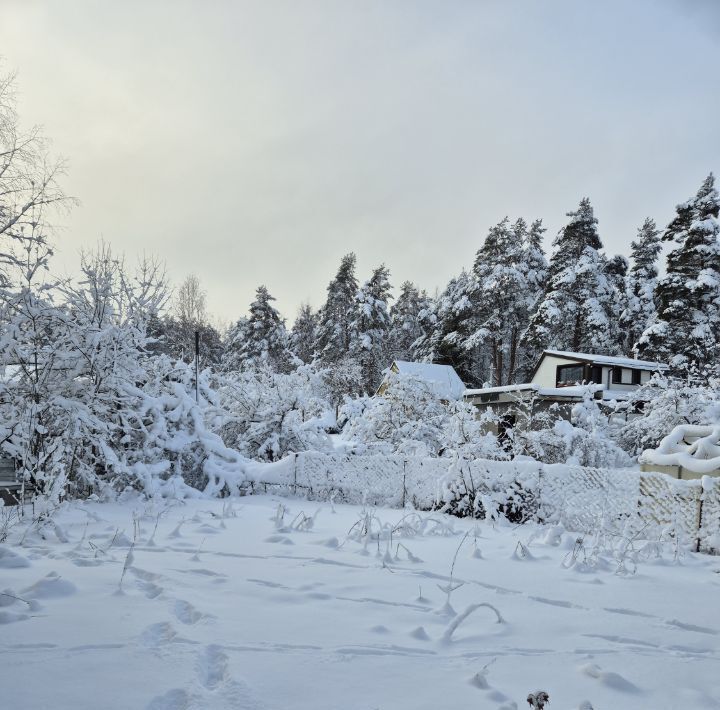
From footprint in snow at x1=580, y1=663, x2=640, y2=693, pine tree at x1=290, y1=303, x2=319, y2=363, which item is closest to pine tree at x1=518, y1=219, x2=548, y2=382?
pine tree at x1=290, y1=303, x2=319, y2=363

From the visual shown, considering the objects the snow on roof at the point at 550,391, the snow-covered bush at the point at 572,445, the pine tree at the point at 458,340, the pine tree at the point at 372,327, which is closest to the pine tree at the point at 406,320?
the pine tree at the point at 458,340

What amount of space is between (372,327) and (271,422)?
25.8m

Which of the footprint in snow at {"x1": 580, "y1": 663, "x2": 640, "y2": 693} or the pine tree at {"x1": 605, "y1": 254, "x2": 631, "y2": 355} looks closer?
the footprint in snow at {"x1": 580, "y1": 663, "x2": 640, "y2": 693}

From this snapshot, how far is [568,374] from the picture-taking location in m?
29.2

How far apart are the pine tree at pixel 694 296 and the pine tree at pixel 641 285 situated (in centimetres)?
686

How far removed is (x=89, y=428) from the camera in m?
10.2

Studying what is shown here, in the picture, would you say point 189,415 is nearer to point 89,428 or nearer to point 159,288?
point 89,428

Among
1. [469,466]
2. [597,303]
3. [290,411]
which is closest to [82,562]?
[469,466]

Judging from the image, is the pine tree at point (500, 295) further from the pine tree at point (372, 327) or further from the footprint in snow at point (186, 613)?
the footprint in snow at point (186, 613)

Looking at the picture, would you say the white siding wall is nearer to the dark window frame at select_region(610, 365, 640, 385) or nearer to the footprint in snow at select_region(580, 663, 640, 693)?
the dark window frame at select_region(610, 365, 640, 385)

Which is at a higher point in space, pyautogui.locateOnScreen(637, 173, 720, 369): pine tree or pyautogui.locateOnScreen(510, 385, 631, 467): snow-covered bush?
pyautogui.locateOnScreen(637, 173, 720, 369): pine tree

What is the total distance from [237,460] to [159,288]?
446cm

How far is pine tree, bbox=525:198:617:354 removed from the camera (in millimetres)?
33253

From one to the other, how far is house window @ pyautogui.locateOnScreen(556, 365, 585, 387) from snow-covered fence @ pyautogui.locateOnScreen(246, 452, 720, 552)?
65.2 ft
